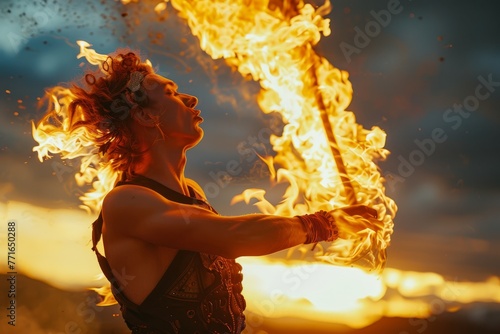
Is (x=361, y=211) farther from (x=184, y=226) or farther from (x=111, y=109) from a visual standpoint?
(x=111, y=109)

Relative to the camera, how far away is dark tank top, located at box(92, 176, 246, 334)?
10.6 ft

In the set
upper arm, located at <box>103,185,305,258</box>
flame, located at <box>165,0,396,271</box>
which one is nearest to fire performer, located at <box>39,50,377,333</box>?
upper arm, located at <box>103,185,305,258</box>

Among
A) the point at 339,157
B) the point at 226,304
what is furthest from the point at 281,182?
the point at 226,304

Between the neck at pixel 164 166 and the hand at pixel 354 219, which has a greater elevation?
the hand at pixel 354 219

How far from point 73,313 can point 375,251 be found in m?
6.42

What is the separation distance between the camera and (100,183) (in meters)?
4.16

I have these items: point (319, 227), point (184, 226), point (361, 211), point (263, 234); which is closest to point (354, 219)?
point (361, 211)

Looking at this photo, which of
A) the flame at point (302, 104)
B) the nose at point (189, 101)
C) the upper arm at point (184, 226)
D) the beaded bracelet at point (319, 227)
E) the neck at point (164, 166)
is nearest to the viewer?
the upper arm at point (184, 226)

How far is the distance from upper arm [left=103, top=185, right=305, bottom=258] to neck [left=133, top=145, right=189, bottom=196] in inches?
11.1

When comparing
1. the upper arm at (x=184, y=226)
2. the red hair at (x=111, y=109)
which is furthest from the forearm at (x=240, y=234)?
the red hair at (x=111, y=109)

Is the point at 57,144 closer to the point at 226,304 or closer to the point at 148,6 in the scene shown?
the point at 226,304

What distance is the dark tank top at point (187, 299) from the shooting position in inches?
127

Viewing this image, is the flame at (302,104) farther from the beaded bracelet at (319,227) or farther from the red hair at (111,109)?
the red hair at (111,109)

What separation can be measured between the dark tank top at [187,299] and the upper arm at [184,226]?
181 millimetres
